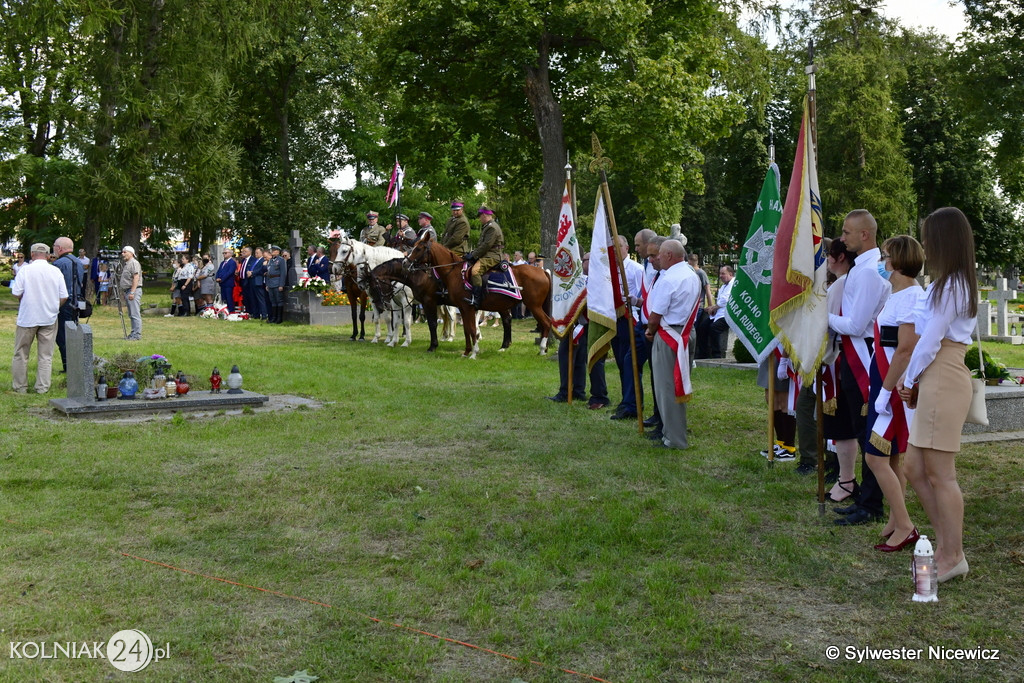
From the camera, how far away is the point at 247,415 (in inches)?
472

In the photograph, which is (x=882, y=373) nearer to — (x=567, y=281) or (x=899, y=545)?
(x=899, y=545)

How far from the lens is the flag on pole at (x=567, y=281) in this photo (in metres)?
12.9

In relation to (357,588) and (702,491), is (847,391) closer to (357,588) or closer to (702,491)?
(702,491)

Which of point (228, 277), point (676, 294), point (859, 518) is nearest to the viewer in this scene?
point (859, 518)

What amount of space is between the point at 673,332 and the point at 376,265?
1312 cm

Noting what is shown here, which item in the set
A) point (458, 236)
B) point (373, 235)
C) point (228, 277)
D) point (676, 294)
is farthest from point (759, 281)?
point (228, 277)

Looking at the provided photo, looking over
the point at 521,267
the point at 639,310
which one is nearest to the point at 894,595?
the point at 639,310

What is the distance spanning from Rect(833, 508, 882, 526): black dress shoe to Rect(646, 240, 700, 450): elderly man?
2.63 meters

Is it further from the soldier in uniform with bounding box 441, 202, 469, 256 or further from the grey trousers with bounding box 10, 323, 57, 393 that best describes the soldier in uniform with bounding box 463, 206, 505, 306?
the grey trousers with bounding box 10, 323, 57, 393

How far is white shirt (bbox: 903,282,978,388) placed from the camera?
554cm

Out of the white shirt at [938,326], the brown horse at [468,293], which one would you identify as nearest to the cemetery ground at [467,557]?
the white shirt at [938,326]

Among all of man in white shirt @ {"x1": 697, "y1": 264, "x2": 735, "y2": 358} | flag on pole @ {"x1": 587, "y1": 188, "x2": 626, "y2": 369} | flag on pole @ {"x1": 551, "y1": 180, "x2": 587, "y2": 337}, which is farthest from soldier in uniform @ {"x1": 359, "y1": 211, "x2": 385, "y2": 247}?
flag on pole @ {"x1": 587, "y1": 188, "x2": 626, "y2": 369}

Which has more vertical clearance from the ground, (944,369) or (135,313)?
(135,313)
